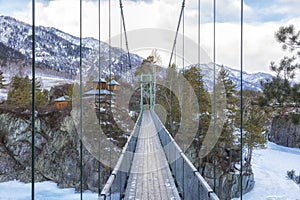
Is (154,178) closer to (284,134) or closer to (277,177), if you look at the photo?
(284,134)

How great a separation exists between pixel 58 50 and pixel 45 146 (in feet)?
15.6

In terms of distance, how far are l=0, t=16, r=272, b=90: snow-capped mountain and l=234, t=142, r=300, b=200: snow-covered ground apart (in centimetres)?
298

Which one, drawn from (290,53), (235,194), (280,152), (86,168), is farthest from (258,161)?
(290,53)

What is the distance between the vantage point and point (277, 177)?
1177 centimetres

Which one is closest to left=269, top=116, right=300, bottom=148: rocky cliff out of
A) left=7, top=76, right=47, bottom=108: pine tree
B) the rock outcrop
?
the rock outcrop

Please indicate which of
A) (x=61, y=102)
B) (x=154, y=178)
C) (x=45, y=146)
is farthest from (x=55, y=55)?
(x=154, y=178)

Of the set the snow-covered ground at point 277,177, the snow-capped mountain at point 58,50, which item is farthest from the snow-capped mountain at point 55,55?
the snow-covered ground at point 277,177

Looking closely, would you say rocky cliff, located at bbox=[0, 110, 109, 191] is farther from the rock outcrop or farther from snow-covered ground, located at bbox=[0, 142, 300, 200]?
the rock outcrop

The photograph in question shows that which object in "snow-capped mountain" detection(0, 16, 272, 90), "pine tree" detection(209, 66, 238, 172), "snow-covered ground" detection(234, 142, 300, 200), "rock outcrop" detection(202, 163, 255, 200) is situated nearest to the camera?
"rock outcrop" detection(202, 163, 255, 200)

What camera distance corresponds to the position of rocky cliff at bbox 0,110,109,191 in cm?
1577

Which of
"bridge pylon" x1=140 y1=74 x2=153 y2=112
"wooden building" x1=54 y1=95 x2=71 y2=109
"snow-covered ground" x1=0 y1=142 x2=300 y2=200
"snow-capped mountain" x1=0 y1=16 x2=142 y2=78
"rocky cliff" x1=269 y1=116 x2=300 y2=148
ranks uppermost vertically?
"snow-capped mountain" x1=0 y1=16 x2=142 y2=78

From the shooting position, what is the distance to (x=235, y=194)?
34.1ft

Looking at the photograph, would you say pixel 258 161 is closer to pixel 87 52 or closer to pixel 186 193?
pixel 87 52

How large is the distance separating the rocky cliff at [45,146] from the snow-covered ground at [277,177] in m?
7.66
